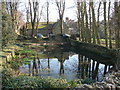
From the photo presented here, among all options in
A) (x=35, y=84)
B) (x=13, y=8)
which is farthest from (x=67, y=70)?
(x=13, y=8)

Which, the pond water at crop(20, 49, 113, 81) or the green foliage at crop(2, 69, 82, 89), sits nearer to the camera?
the green foliage at crop(2, 69, 82, 89)

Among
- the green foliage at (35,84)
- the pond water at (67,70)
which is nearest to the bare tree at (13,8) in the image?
the pond water at (67,70)

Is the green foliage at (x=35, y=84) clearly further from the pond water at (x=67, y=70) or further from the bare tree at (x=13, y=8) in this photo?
the bare tree at (x=13, y=8)

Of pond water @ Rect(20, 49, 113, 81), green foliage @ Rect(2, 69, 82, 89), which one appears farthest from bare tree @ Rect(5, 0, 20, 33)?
green foliage @ Rect(2, 69, 82, 89)

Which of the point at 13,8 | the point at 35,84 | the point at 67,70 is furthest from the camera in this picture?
the point at 13,8

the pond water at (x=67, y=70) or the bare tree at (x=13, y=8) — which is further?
the bare tree at (x=13, y=8)

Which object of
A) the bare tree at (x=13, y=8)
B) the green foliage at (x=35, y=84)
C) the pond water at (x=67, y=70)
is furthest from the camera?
the bare tree at (x=13, y=8)

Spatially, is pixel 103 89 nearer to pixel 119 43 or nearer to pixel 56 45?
pixel 119 43

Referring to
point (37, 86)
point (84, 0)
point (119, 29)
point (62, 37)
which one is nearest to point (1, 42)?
point (37, 86)

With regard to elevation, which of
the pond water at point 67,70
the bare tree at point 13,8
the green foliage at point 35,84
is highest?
the bare tree at point 13,8

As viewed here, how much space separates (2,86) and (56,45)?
20169 millimetres

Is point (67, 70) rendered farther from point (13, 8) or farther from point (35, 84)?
point (13, 8)

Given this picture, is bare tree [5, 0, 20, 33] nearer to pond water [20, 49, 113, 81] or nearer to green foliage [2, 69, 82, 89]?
pond water [20, 49, 113, 81]

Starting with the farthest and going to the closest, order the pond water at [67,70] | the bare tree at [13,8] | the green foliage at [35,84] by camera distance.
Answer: the bare tree at [13,8] < the pond water at [67,70] < the green foliage at [35,84]
